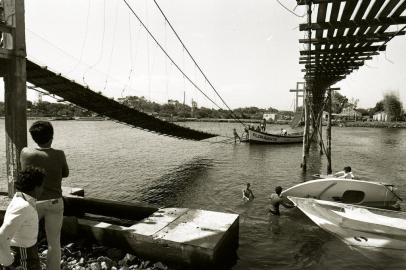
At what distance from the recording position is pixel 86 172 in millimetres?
24484

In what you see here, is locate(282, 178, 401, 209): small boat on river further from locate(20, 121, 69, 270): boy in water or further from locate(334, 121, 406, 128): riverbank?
locate(334, 121, 406, 128): riverbank

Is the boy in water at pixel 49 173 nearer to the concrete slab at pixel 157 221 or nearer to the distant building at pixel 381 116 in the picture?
the concrete slab at pixel 157 221

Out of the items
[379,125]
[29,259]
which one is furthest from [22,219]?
[379,125]

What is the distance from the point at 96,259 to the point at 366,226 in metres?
8.05

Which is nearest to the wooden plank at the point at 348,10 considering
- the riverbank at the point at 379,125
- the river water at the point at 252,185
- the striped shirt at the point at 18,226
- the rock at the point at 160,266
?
the river water at the point at 252,185

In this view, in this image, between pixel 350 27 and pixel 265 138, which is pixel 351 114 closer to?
pixel 265 138

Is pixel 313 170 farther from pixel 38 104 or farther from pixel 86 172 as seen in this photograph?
pixel 38 104

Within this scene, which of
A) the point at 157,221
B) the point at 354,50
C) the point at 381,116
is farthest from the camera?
the point at 381,116

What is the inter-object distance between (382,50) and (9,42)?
1194 cm

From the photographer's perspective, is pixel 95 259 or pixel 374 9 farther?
pixel 374 9

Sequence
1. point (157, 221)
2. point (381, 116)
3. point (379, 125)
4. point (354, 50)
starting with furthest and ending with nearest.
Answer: point (381, 116)
point (379, 125)
point (354, 50)
point (157, 221)

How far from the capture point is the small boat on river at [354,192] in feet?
42.1

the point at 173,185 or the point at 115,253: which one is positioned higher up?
the point at 115,253

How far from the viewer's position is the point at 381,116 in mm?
135750
